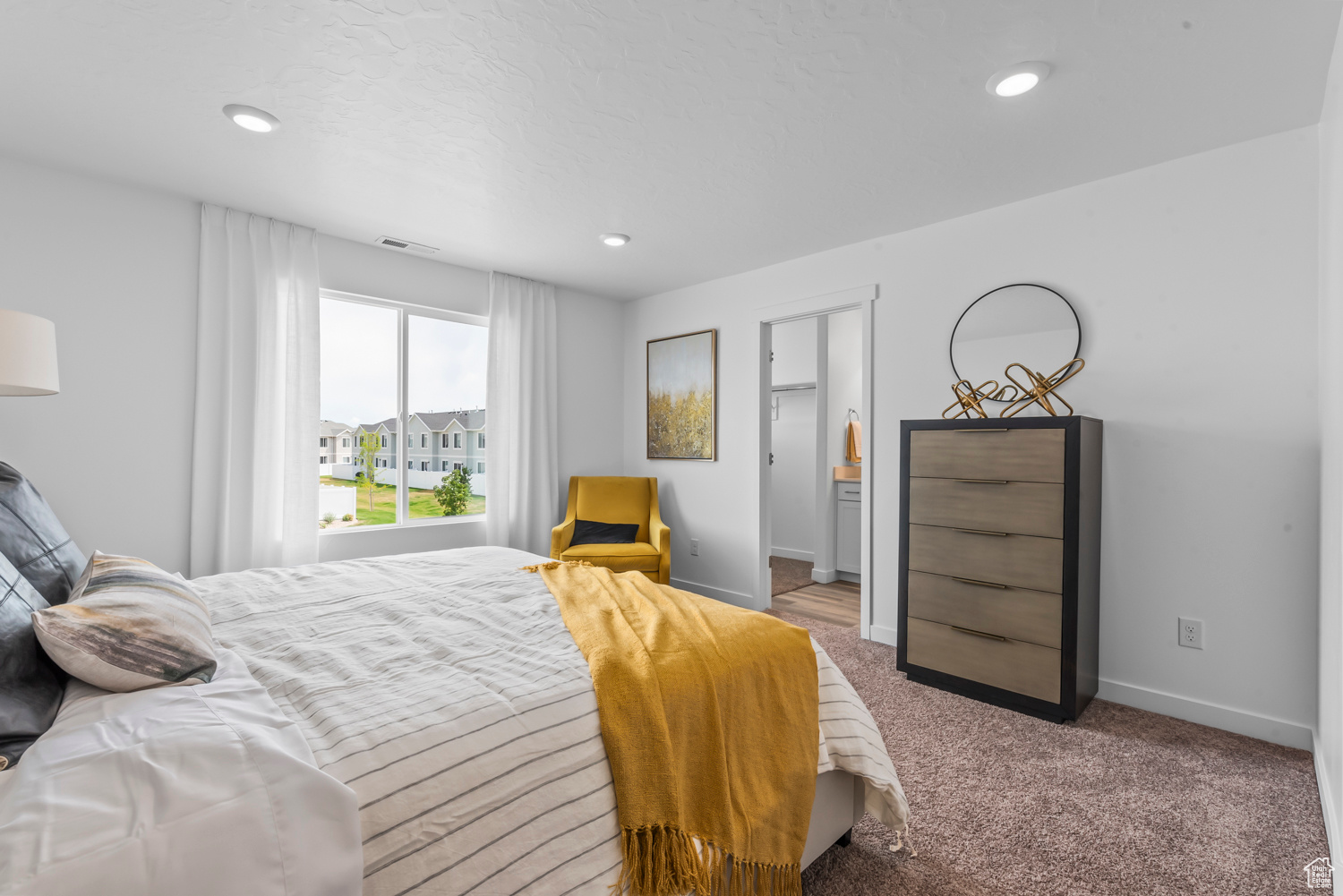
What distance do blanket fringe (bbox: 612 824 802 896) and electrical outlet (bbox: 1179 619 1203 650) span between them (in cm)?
240

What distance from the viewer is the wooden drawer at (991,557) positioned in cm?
262

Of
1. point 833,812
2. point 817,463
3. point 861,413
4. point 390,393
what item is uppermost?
point 390,393

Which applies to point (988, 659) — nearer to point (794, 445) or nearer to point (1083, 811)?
point (1083, 811)

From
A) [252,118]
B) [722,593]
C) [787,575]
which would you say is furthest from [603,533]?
[252,118]

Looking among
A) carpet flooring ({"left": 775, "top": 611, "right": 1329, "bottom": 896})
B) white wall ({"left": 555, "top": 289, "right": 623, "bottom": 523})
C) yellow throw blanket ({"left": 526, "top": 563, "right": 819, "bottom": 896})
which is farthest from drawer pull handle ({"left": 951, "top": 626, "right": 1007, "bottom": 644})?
white wall ({"left": 555, "top": 289, "right": 623, "bottom": 523})

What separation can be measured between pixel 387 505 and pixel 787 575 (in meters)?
3.39

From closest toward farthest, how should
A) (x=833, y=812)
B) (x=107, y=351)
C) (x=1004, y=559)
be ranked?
(x=833, y=812) < (x=1004, y=559) < (x=107, y=351)

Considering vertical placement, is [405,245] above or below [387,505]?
above

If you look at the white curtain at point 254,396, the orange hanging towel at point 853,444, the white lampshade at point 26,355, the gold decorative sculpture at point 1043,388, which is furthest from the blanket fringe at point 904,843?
Answer: the orange hanging towel at point 853,444

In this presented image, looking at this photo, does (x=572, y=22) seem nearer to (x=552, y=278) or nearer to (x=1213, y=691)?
(x=552, y=278)

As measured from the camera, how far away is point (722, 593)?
4.67m

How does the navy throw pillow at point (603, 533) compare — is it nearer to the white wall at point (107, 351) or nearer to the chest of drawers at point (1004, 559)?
the chest of drawers at point (1004, 559)

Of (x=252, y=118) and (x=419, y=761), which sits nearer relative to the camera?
(x=419, y=761)

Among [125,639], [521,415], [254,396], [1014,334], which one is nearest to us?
[125,639]
